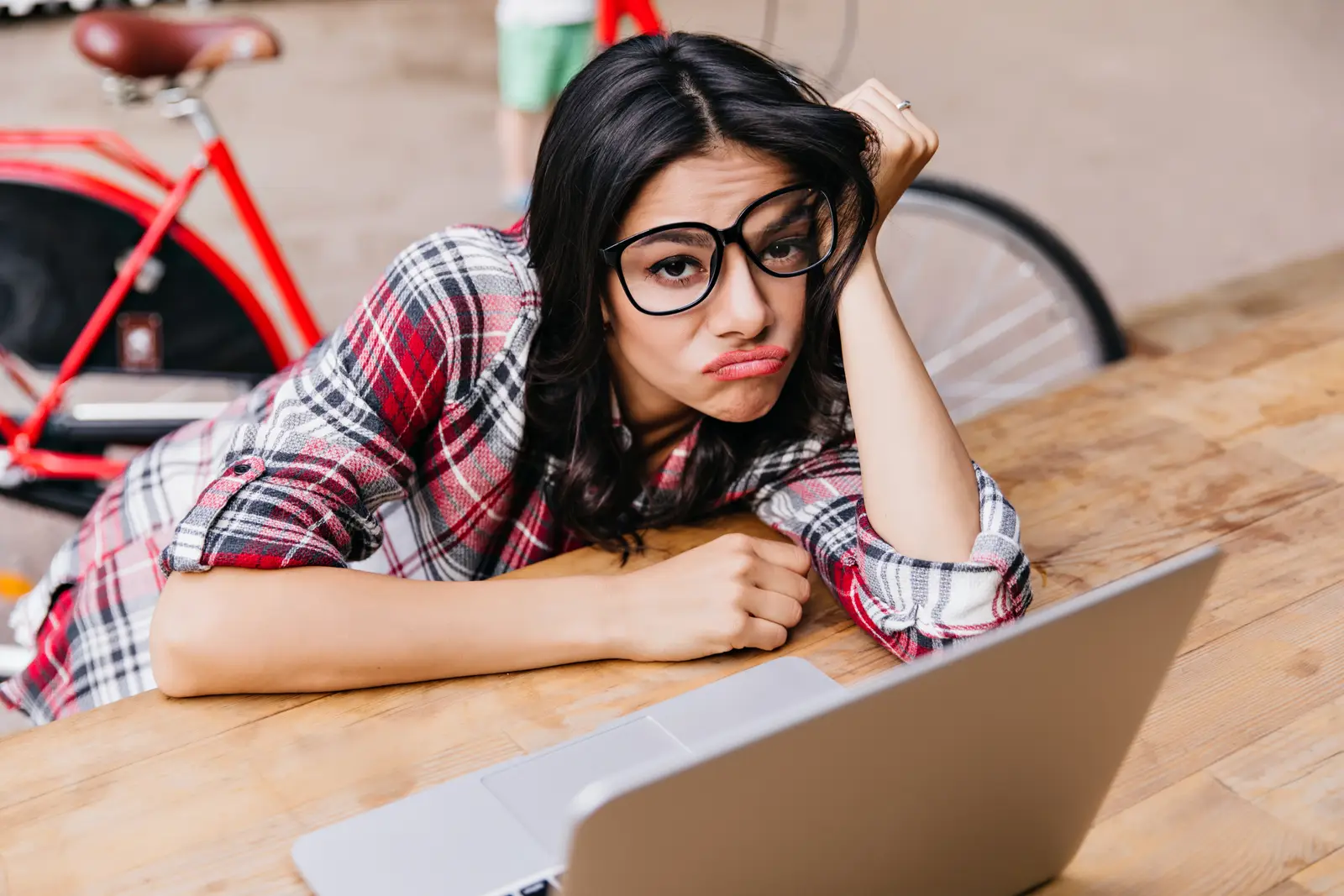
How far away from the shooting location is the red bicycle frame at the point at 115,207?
2.02 meters

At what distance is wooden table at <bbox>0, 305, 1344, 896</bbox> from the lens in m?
0.83

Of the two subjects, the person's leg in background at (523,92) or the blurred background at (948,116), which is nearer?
the person's leg in background at (523,92)

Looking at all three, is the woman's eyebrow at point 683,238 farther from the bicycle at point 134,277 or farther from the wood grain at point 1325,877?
the bicycle at point 134,277

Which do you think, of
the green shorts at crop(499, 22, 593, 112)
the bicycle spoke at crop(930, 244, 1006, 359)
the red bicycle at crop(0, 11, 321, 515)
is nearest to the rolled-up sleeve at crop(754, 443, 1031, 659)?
the red bicycle at crop(0, 11, 321, 515)

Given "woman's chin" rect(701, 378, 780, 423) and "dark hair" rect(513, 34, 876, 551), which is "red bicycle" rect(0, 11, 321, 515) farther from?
"woman's chin" rect(701, 378, 780, 423)

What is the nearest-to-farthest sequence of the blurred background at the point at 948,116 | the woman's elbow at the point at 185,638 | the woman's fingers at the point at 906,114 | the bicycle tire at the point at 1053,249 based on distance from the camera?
the woman's elbow at the point at 185,638
the woman's fingers at the point at 906,114
the bicycle tire at the point at 1053,249
the blurred background at the point at 948,116

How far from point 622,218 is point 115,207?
131 centimetres

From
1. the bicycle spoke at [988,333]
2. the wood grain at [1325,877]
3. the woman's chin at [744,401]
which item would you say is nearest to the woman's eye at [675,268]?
the woman's chin at [744,401]

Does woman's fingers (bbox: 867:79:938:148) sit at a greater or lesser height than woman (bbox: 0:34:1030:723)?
greater

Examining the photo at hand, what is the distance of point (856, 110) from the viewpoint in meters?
1.17

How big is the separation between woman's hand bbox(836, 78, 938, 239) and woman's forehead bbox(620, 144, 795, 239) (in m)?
0.15

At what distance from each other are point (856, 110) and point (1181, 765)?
62 centimetres

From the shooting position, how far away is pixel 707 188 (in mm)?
1023

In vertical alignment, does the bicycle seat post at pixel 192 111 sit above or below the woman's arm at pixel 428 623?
above
